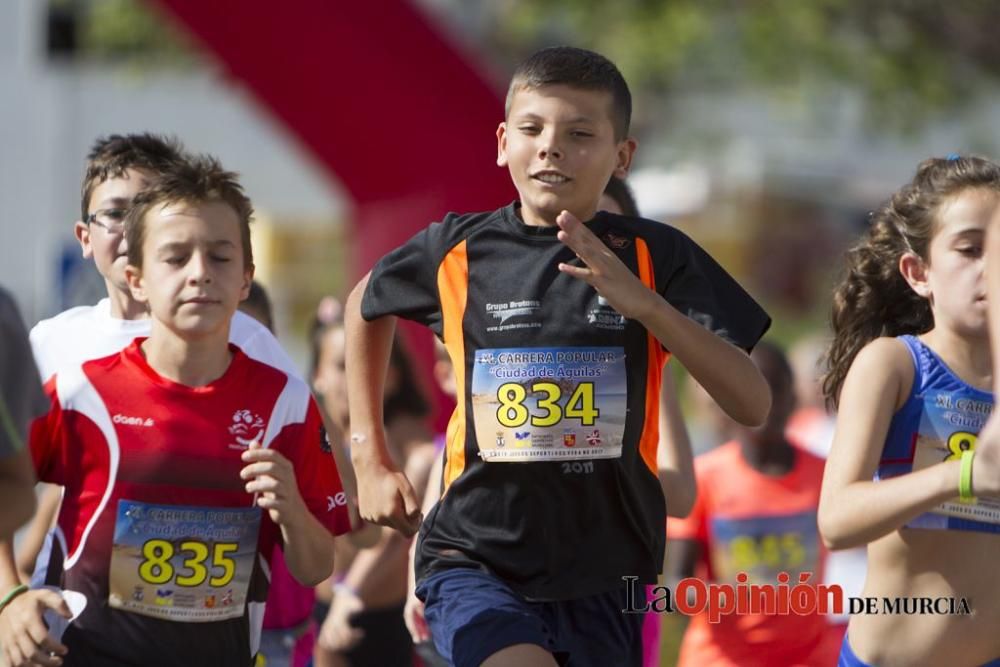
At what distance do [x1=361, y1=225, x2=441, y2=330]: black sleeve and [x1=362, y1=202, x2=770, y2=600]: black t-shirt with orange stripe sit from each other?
0.04ft

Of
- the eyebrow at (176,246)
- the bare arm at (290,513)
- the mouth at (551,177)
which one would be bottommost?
the bare arm at (290,513)

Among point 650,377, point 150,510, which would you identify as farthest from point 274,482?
point 650,377

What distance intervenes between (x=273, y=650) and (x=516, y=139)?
7.65ft

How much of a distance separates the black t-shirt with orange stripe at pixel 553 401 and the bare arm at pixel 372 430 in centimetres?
11

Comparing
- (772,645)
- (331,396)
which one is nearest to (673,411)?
(772,645)

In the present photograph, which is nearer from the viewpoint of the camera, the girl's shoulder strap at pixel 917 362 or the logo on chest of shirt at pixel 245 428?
the girl's shoulder strap at pixel 917 362

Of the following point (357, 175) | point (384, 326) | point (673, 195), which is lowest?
point (384, 326)

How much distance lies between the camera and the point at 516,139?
4.18m

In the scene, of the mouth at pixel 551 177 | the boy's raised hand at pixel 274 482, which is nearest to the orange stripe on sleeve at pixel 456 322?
the mouth at pixel 551 177

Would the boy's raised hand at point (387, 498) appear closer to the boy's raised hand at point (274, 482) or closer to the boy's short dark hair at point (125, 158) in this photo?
the boy's raised hand at point (274, 482)

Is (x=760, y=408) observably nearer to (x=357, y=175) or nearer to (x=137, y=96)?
(x=357, y=175)

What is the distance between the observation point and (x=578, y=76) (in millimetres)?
4180

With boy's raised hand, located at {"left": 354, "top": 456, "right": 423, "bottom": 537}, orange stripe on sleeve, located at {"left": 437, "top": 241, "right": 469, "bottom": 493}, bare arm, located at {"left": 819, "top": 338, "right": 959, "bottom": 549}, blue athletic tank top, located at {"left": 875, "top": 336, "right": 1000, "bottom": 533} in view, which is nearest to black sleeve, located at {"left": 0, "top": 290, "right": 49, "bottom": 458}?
boy's raised hand, located at {"left": 354, "top": 456, "right": 423, "bottom": 537}

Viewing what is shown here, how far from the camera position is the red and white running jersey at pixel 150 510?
4383mm
